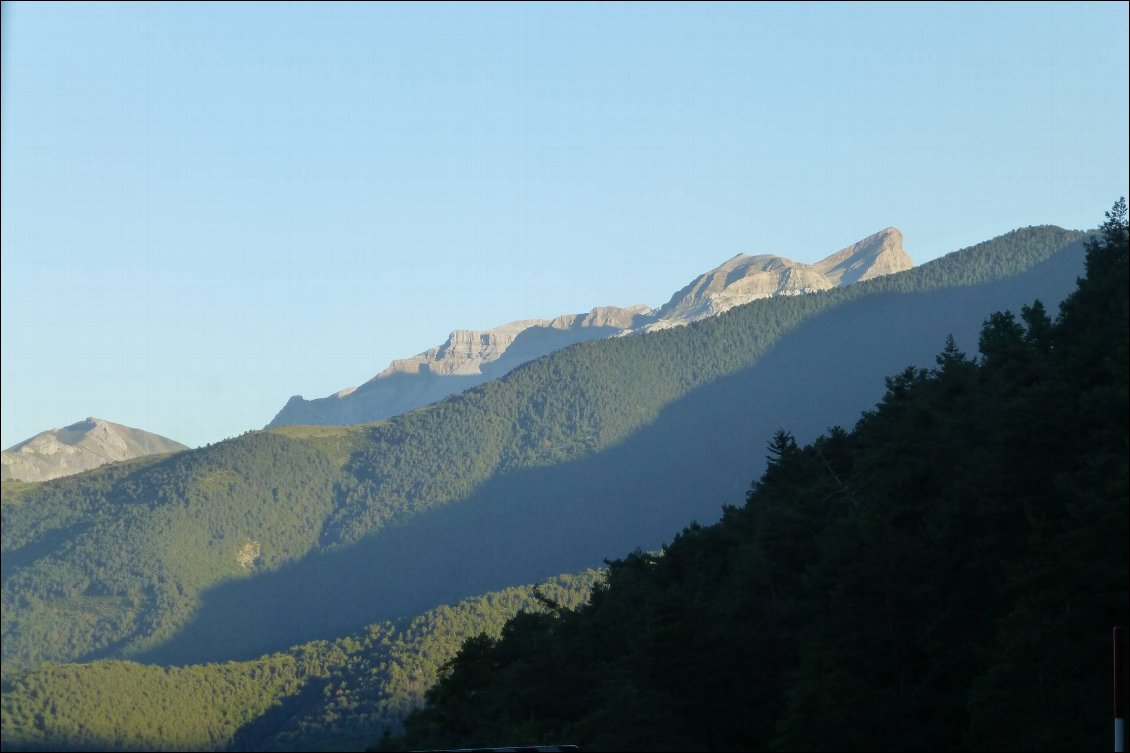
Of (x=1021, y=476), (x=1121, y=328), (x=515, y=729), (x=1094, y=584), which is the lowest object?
(x=515, y=729)

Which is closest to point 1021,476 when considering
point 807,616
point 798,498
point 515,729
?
point 807,616

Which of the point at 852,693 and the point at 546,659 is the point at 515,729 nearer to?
the point at 546,659

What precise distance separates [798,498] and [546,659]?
52.1 ft

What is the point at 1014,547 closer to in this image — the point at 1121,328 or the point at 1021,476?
the point at 1021,476

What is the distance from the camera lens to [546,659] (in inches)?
3041

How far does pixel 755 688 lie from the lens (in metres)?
57.1

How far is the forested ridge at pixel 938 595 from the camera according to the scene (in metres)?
38.2

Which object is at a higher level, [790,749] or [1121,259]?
[1121,259]

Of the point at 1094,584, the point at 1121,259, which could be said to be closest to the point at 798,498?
the point at 1121,259

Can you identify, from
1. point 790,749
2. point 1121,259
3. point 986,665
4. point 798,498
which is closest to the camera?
point 986,665

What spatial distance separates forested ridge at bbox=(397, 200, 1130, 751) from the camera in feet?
Result: 125

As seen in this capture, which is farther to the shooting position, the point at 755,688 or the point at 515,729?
the point at 515,729

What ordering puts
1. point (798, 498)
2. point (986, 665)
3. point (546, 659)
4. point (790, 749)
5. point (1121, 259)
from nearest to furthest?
1. point (986, 665)
2. point (790, 749)
3. point (1121, 259)
4. point (798, 498)
5. point (546, 659)

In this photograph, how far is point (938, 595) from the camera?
46.6 m
